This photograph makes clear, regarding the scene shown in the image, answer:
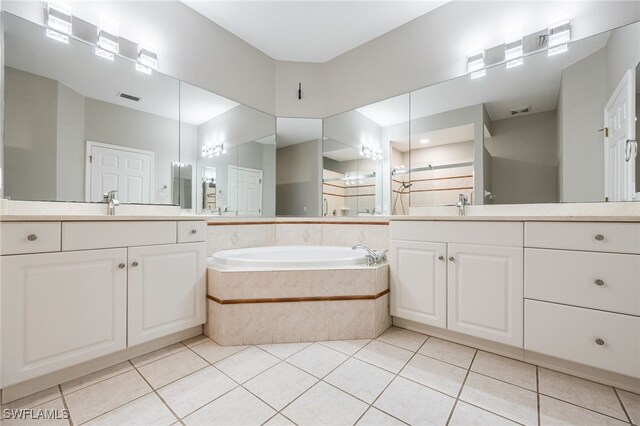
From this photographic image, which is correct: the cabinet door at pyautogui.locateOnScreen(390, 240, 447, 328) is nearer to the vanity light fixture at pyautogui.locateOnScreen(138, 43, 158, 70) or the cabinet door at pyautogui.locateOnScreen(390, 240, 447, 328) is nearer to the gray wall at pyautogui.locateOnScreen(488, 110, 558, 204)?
the gray wall at pyautogui.locateOnScreen(488, 110, 558, 204)

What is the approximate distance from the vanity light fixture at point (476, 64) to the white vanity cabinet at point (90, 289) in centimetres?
245

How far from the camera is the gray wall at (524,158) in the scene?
182 cm

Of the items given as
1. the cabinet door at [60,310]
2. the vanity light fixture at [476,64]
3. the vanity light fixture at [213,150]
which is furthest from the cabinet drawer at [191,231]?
the vanity light fixture at [476,64]

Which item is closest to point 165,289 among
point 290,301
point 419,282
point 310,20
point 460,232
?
point 290,301

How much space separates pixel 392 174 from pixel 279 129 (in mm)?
1366

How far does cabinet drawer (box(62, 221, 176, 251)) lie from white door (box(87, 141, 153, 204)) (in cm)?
52

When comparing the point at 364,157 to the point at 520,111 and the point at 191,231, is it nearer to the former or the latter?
the point at 520,111

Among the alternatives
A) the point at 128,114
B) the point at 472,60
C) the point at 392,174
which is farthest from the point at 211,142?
the point at 472,60

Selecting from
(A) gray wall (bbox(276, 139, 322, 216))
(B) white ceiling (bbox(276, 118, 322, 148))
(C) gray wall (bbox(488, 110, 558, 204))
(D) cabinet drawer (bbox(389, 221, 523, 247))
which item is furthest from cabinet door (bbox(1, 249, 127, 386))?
(C) gray wall (bbox(488, 110, 558, 204))

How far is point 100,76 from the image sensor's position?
72.9 inches

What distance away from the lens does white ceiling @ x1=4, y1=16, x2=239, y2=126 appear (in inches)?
61.4

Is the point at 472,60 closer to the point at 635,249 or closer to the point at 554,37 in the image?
the point at 554,37

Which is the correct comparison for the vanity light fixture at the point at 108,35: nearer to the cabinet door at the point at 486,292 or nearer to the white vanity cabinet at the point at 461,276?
the white vanity cabinet at the point at 461,276

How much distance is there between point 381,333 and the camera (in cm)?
194
